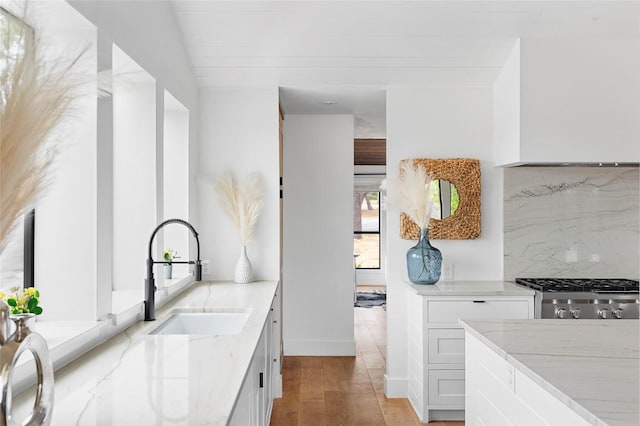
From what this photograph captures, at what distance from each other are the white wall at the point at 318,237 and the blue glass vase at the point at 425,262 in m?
1.49

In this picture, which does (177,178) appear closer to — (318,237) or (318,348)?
(318,237)

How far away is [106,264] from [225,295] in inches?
47.5

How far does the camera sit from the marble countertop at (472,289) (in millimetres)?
3932

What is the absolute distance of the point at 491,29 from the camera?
3.83 m

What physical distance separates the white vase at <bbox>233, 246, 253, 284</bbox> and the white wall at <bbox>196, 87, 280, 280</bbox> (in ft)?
0.54

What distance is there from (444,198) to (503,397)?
2350 mm

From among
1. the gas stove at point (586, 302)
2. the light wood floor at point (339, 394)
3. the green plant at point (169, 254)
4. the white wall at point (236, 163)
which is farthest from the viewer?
the white wall at point (236, 163)

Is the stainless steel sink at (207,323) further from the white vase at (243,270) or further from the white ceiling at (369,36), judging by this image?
the white ceiling at (369,36)

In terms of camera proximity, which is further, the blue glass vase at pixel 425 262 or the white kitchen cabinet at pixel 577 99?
the blue glass vase at pixel 425 262

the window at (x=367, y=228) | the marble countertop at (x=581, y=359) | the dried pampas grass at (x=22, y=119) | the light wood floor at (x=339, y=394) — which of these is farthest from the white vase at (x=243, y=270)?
the window at (x=367, y=228)

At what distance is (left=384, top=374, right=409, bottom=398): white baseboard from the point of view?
4.45 meters

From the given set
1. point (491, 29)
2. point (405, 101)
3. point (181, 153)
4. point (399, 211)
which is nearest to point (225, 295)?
point (181, 153)

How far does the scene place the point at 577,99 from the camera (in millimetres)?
3934

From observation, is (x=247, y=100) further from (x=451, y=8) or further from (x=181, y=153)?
(x=451, y=8)
